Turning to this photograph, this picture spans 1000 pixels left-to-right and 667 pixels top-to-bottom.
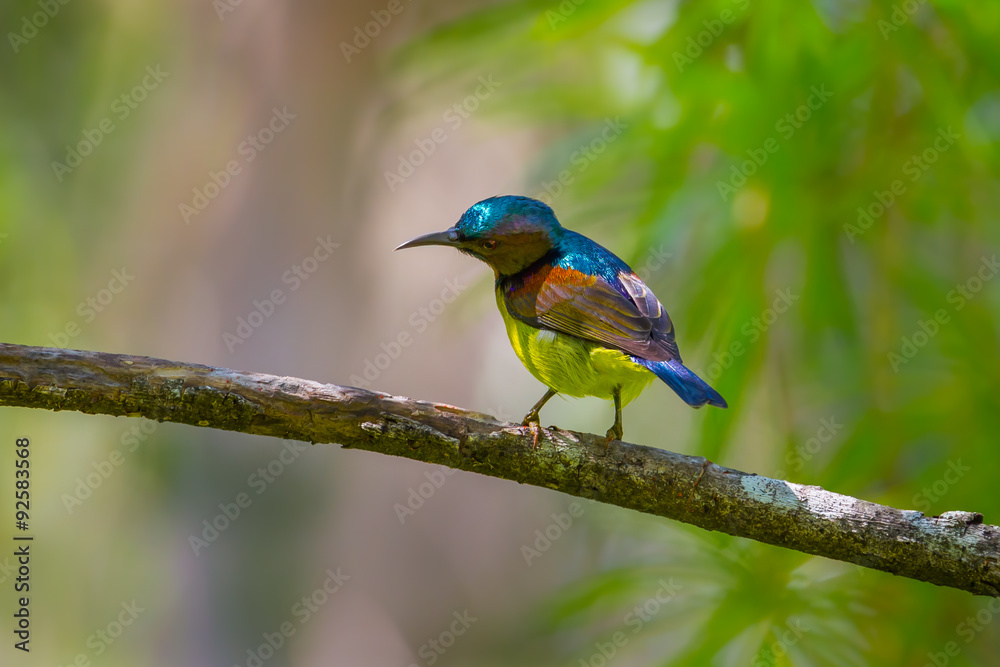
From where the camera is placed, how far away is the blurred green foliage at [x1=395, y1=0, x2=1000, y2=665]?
3596mm

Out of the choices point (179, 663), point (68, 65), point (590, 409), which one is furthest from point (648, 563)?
point (68, 65)

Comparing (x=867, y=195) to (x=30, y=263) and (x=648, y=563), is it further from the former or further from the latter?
(x=30, y=263)

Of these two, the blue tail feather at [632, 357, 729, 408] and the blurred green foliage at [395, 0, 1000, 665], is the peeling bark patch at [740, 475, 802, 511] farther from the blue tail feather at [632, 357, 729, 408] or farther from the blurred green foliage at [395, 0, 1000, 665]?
the blurred green foliage at [395, 0, 1000, 665]

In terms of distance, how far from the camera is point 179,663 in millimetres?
4867

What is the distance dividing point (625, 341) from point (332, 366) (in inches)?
118

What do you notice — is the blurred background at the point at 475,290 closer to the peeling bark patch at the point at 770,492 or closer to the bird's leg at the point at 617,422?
the bird's leg at the point at 617,422

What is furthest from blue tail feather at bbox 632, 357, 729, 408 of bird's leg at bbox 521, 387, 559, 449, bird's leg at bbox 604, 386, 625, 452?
bird's leg at bbox 521, 387, 559, 449

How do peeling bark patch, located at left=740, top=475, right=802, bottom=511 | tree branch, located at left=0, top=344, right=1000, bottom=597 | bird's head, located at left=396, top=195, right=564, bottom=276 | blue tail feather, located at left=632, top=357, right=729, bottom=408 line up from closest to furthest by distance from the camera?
tree branch, located at left=0, top=344, right=1000, bottom=597
peeling bark patch, located at left=740, top=475, right=802, bottom=511
blue tail feather, located at left=632, top=357, right=729, bottom=408
bird's head, located at left=396, top=195, right=564, bottom=276

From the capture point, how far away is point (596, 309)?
314cm

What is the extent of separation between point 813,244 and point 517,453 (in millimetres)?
2071

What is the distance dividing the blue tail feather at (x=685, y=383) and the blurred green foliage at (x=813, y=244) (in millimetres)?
969

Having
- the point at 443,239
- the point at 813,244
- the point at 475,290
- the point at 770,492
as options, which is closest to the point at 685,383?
the point at 770,492

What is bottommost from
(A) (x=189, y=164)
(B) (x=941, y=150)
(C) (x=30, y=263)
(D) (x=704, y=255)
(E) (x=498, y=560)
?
(E) (x=498, y=560)

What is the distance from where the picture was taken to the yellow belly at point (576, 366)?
10.0 ft
